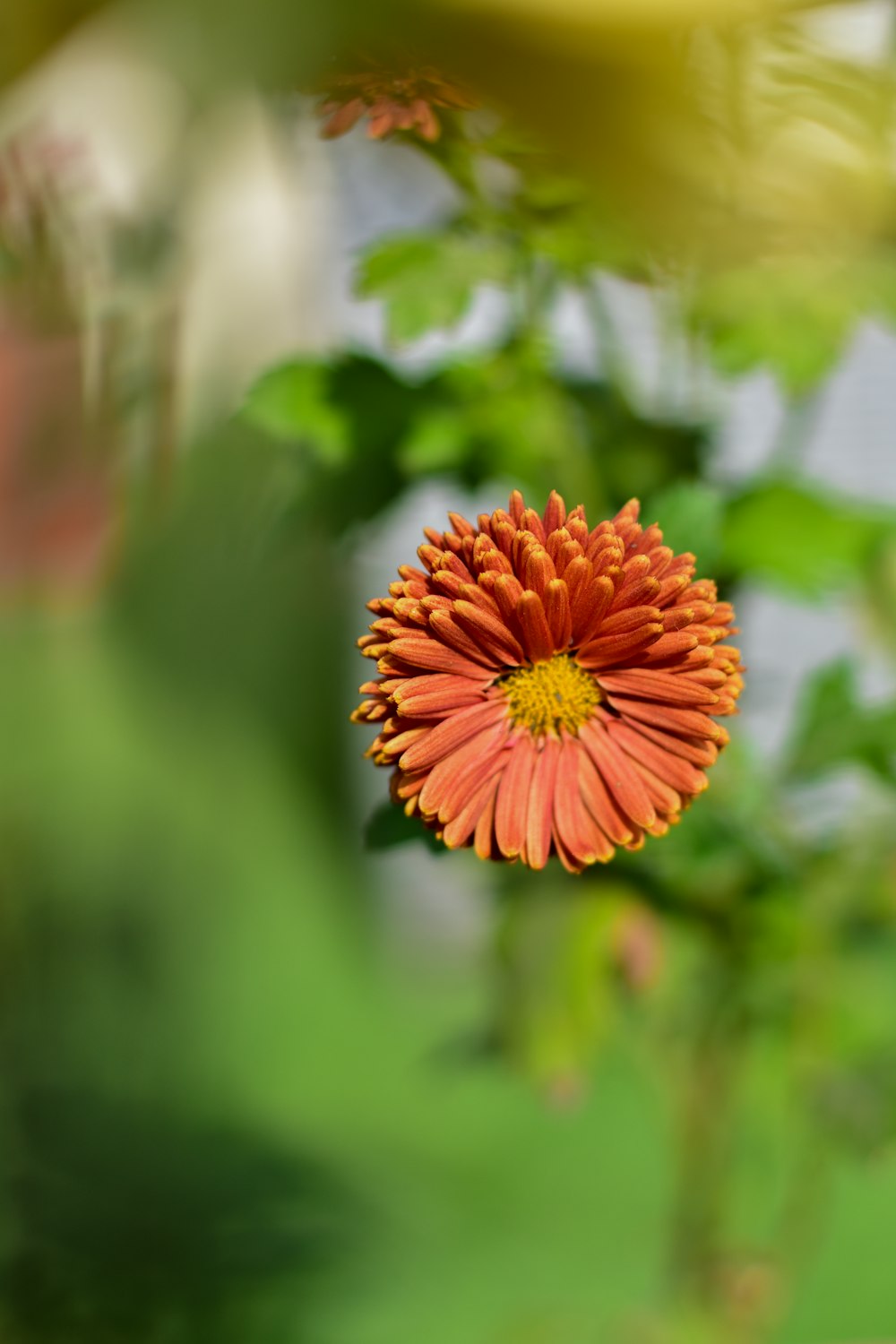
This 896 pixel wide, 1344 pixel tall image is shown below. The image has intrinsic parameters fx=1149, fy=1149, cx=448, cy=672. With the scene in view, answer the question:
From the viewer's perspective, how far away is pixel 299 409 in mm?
294

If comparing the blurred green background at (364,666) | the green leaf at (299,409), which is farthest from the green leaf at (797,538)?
the green leaf at (299,409)

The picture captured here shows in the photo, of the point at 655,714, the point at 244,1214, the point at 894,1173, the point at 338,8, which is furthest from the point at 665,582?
the point at 894,1173

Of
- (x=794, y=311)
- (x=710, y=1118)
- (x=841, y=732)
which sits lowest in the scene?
(x=710, y=1118)

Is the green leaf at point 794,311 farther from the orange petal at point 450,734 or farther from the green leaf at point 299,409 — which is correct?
the orange petal at point 450,734

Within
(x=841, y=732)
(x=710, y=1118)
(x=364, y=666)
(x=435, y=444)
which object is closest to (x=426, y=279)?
(x=435, y=444)

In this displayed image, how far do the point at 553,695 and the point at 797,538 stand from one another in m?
0.22

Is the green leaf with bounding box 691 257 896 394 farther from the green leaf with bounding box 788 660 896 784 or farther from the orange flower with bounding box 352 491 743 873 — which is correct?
the orange flower with bounding box 352 491 743 873

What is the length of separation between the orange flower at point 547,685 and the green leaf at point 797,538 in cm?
20

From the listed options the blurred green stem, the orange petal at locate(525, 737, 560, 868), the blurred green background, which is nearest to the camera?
the orange petal at locate(525, 737, 560, 868)

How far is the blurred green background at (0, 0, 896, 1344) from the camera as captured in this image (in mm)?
A: 245

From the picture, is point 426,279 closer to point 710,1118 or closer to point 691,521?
point 691,521

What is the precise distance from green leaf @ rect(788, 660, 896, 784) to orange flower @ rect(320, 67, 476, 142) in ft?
0.69

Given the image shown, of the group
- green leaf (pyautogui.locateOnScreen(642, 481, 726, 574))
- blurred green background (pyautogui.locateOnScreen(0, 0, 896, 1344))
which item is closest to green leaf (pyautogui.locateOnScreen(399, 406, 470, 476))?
blurred green background (pyautogui.locateOnScreen(0, 0, 896, 1344))

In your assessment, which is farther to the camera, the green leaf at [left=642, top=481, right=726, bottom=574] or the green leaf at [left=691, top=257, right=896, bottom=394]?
the green leaf at [left=691, top=257, right=896, bottom=394]
